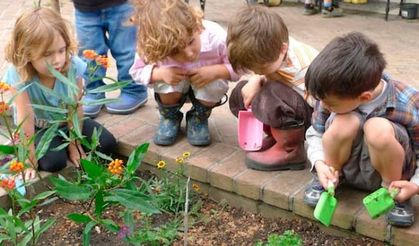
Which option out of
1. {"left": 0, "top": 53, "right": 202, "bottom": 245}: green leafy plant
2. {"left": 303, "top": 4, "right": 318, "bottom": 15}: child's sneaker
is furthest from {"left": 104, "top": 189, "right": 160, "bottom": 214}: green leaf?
{"left": 303, "top": 4, "right": 318, "bottom": 15}: child's sneaker

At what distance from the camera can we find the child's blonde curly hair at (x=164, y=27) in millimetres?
2281

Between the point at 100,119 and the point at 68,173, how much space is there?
0.47m

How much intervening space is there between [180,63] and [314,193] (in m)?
0.79

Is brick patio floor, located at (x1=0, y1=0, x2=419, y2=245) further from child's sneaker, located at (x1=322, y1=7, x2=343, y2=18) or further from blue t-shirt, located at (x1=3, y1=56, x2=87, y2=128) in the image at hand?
child's sneaker, located at (x1=322, y1=7, x2=343, y2=18)

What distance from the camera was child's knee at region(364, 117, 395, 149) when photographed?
1.83 meters

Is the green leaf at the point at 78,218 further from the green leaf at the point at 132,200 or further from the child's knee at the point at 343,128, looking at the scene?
the child's knee at the point at 343,128

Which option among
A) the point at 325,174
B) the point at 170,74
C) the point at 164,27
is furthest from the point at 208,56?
the point at 325,174

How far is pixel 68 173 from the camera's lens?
2609 millimetres

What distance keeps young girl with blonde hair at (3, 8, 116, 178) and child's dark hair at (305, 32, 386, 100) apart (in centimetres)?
92

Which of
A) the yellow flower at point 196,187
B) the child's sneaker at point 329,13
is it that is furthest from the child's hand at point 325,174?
the child's sneaker at point 329,13

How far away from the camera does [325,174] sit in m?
2.02

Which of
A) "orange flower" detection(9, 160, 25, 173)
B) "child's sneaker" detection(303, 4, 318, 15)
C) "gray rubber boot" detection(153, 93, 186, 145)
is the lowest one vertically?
"child's sneaker" detection(303, 4, 318, 15)

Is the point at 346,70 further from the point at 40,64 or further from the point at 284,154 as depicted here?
the point at 40,64

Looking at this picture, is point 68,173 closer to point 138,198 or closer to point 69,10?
point 138,198
